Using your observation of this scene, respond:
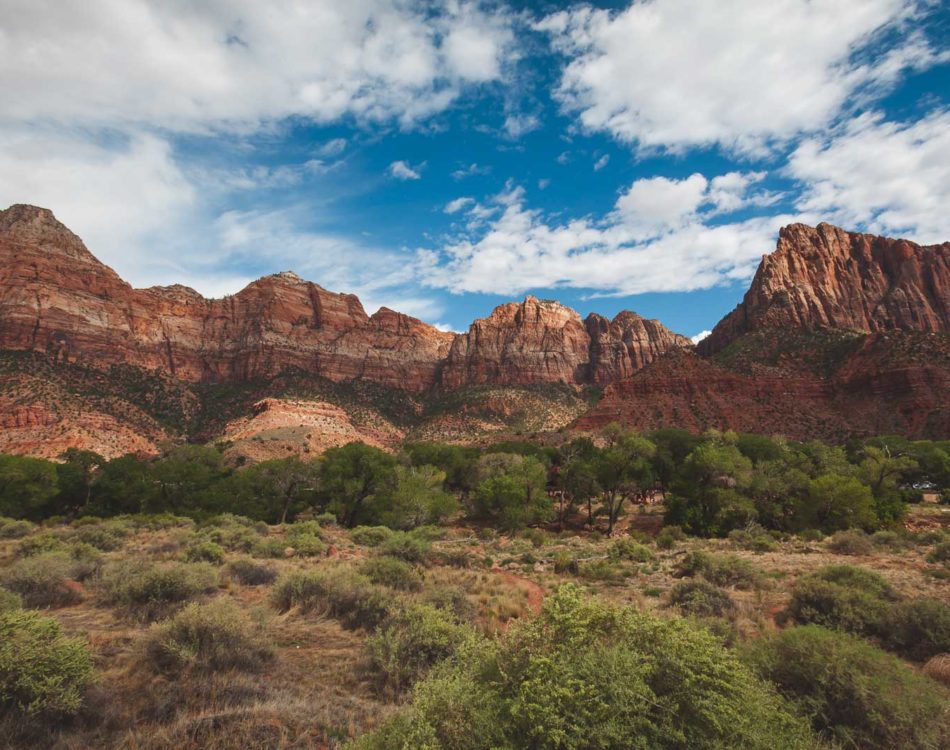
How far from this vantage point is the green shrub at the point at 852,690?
4.93 metres

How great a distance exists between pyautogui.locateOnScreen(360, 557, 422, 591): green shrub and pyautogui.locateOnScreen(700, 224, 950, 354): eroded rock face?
348ft

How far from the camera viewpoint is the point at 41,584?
35.2 feet

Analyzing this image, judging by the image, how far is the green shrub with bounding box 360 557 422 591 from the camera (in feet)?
39.7

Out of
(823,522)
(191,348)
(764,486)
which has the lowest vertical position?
(823,522)

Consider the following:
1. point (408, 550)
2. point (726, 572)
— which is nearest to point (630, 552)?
point (726, 572)

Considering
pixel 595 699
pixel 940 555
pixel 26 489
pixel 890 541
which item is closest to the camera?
pixel 595 699

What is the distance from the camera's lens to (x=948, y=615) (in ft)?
26.2

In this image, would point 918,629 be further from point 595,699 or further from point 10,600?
point 10,600

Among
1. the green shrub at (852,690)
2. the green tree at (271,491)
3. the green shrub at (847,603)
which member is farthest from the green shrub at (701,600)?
the green tree at (271,491)

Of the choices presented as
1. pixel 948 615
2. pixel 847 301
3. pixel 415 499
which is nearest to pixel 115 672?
pixel 948 615

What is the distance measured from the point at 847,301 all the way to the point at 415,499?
402 feet

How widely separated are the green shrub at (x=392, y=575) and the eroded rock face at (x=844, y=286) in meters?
106

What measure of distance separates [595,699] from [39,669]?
714 centimetres

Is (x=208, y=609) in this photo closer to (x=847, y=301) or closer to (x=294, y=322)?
(x=847, y=301)
